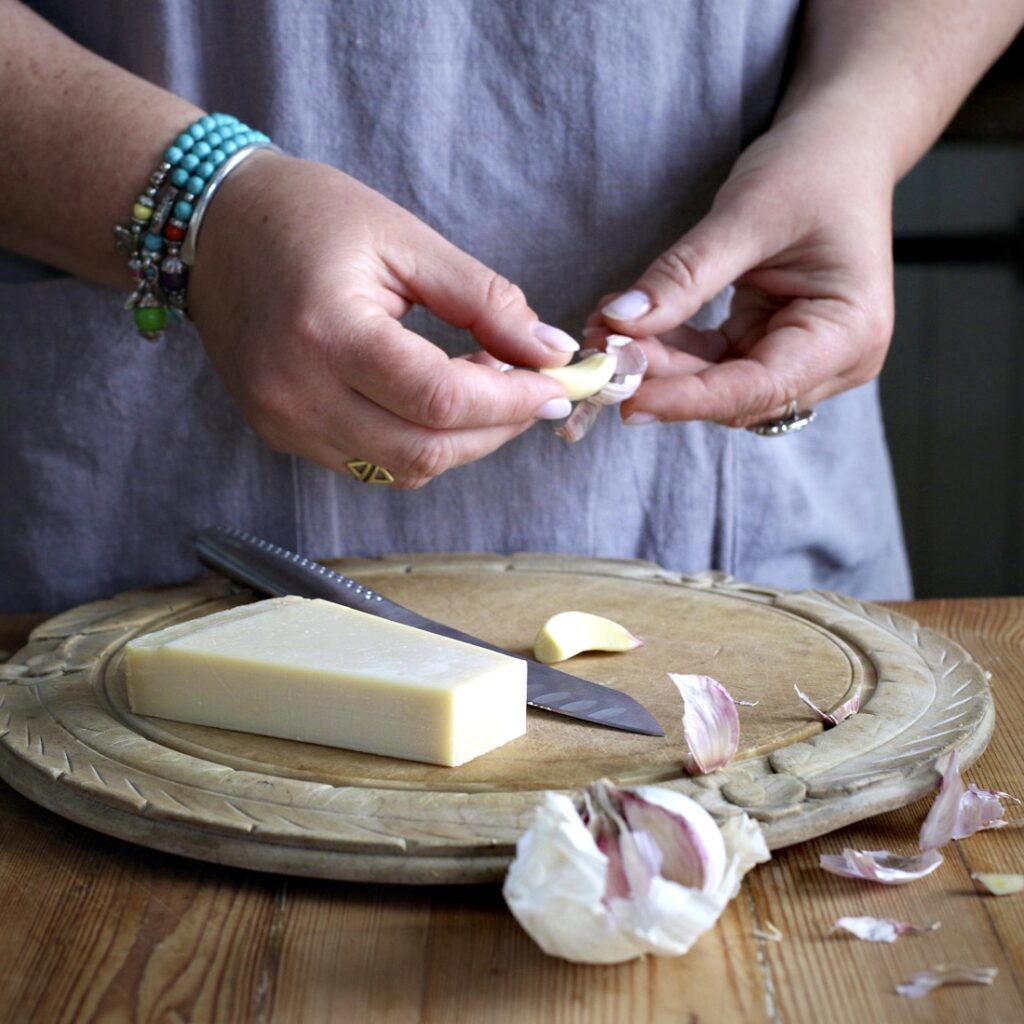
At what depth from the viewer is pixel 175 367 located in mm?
1173

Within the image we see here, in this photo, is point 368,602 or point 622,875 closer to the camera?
point 622,875

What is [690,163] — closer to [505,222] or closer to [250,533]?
[505,222]

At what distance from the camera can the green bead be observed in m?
1.05

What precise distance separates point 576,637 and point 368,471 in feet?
0.70

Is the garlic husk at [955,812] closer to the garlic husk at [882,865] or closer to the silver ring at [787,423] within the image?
the garlic husk at [882,865]

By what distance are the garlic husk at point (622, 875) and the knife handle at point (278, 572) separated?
0.37 meters

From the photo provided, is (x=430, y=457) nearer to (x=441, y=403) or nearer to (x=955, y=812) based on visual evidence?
(x=441, y=403)

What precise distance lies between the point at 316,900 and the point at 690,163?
2.62 ft

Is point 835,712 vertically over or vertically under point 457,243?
under

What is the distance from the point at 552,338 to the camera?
0.97m

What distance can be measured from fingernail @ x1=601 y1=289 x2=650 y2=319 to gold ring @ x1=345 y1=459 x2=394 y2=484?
0.76 ft

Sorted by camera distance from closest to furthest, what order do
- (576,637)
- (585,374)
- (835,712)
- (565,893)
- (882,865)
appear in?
(565,893) < (882,865) < (835,712) < (576,637) < (585,374)

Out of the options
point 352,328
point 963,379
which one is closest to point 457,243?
point 352,328

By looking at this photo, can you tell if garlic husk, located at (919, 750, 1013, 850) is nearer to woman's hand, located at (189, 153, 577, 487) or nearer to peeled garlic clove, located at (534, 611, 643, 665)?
peeled garlic clove, located at (534, 611, 643, 665)
